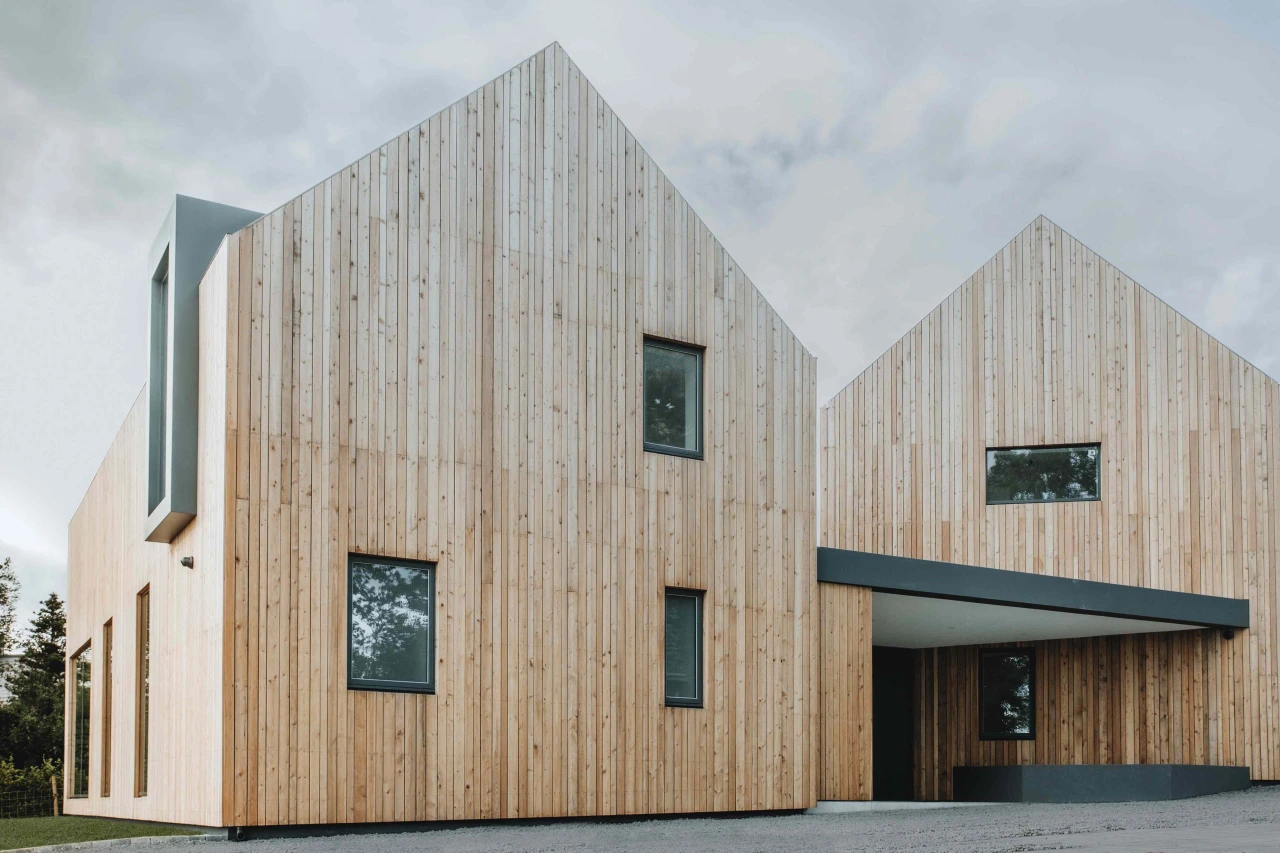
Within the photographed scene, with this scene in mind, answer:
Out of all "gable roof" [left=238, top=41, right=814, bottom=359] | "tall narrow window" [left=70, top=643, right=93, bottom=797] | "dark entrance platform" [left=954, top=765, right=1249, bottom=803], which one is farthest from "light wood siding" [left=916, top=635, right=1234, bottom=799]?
"tall narrow window" [left=70, top=643, right=93, bottom=797]

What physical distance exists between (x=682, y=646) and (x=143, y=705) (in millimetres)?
5211

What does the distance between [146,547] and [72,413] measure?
983cm

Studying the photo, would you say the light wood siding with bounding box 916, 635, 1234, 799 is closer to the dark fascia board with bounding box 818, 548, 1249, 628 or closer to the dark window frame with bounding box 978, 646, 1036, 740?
the dark window frame with bounding box 978, 646, 1036, 740

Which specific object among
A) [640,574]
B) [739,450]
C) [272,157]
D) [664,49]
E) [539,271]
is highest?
[664,49]

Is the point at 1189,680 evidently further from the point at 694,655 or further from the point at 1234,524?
the point at 694,655

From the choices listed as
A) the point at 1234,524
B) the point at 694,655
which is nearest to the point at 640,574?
the point at 694,655

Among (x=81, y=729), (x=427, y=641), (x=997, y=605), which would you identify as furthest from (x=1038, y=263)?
(x=81, y=729)

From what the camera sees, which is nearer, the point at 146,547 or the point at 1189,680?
the point at 146,547

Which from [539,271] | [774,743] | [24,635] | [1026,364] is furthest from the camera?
[24,635]

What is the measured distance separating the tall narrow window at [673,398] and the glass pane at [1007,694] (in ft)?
25.6

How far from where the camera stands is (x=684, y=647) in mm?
11797

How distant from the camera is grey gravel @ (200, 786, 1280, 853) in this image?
24.2 feet

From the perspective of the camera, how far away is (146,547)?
484 inches

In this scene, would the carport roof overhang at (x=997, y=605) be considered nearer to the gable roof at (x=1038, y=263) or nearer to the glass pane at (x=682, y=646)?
the glass pane at (x=682, y=646)
